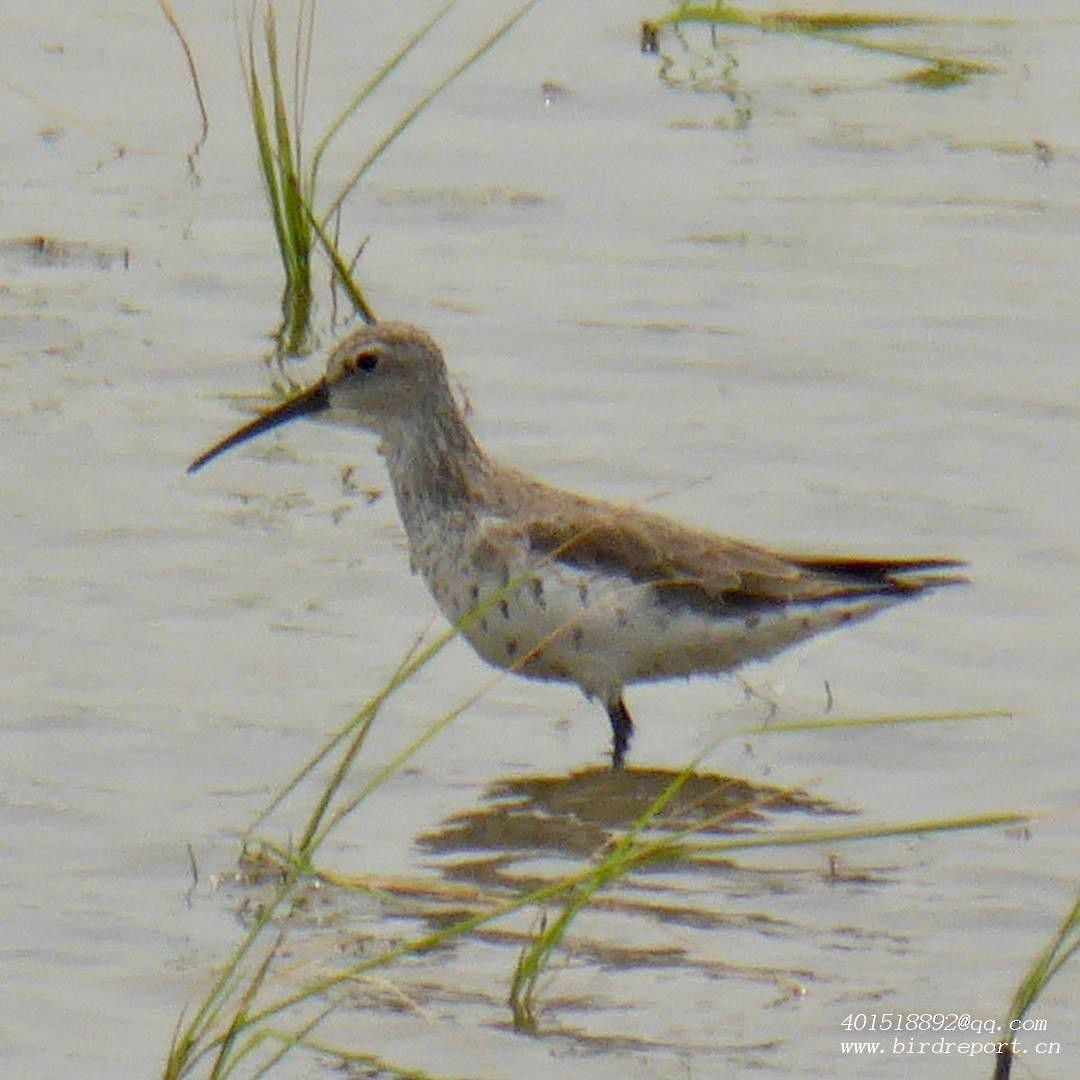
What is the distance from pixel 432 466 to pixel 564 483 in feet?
3.74

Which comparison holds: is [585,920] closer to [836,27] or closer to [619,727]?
[619,727]

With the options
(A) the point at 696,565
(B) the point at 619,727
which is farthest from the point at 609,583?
(B) the point at 619,727

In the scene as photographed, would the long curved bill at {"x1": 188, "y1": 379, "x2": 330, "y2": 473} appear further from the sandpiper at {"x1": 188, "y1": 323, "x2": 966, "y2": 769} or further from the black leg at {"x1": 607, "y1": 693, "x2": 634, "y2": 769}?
the black leg at {"x1": 607, "y1": 693, "x2": 634, "y2": 769}

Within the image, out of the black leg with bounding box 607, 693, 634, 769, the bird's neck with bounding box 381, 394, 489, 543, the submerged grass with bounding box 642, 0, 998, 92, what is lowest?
the black leg with bounding box 607, 693, 634, 769

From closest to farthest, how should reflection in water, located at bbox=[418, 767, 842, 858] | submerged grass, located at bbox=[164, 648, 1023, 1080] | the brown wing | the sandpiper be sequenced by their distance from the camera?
submerged grass, located at bbox=[164, 648, 1023, 1080] → reflection in water, located at bbox=[418, 767, 842, 858] → the sandpiper → the brown wing

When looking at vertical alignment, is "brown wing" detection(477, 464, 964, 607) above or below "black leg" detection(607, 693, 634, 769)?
above

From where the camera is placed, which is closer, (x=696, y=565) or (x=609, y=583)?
(x=609, y=583)

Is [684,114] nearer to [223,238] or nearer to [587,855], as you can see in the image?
[223,238]

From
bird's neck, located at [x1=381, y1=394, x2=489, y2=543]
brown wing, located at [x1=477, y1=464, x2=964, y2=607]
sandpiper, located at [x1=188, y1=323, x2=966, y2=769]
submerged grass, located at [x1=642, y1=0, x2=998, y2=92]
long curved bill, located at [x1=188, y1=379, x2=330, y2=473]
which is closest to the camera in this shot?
sandpiper, located at [x1=188, y1=323, x2=966, y2=769]

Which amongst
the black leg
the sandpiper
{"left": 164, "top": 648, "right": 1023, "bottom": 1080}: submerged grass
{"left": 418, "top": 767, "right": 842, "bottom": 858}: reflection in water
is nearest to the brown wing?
the sandpiper

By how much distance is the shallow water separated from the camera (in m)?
6.35

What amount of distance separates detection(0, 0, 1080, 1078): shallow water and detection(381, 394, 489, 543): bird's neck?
385 mm

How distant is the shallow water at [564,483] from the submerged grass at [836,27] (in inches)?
4.8

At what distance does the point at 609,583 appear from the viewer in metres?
7.84
